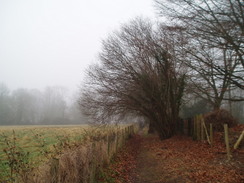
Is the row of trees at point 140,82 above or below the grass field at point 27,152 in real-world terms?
above

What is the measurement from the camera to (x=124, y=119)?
642 inches

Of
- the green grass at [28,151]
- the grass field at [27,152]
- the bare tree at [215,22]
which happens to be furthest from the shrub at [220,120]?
the green grass at [28,151]

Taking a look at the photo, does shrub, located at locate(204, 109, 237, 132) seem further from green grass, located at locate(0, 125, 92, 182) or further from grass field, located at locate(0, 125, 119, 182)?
green grass, located at locate(0, 125, 92, 182)

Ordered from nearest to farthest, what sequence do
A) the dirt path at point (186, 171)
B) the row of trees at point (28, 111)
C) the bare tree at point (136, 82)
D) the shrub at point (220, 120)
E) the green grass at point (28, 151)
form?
the green grass at point (28, 151) → the dirt path at point (186, 171) → the shrub at point (220, 120) → the bare tree at point (136, 82) → the row of trees at point (28, 111)

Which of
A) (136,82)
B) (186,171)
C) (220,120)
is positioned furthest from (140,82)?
(186,171)

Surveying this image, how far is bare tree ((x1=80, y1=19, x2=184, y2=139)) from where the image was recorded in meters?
14.6

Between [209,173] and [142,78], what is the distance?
30.9 ft

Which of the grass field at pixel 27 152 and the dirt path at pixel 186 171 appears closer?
the grass field at pixel 27 152

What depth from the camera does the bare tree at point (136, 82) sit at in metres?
14.6

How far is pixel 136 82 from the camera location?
14.7 m

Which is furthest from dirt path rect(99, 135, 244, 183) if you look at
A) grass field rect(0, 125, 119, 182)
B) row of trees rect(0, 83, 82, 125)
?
row of trees rect(0, 83, 82, 125)

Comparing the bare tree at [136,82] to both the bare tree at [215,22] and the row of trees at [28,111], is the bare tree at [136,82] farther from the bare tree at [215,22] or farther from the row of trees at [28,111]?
the row of trees at [28,111]

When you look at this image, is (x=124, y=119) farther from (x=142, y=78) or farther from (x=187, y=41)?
(x=187, y=41)

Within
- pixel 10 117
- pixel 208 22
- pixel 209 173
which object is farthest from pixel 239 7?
pixel 10 117
